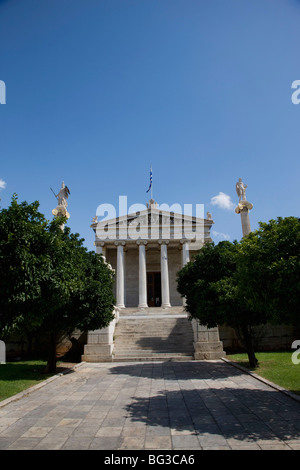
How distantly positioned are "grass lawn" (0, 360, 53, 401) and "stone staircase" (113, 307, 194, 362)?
4.37 meters

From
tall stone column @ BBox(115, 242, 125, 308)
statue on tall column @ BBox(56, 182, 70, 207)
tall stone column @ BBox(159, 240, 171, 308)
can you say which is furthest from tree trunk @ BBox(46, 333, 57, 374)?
tall stone column @ BBox(159, 240, 171, 308)

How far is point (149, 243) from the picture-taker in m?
33.3

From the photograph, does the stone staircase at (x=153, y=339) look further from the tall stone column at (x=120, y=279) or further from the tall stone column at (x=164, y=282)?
the tall stone column at (x=120, y=279)

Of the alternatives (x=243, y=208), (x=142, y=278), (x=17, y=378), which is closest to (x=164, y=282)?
(x=142, y=278)

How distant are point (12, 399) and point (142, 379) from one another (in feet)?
14.6

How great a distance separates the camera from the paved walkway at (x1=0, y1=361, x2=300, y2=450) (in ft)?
16.2

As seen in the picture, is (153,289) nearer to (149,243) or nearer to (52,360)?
(149,243)

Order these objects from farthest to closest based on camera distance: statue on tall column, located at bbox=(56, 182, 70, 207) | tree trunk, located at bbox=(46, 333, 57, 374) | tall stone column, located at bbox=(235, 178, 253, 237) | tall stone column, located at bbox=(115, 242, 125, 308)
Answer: tall stone column, located at bbox=(115, 242, 125, 308) → tall stone column, located at bbox=(235, 178, 253, 237) → statue on tall column, located at bbox=(56, 182, 70, 207) → tree trunk, located at bbox=(46, 333, 57, 374)

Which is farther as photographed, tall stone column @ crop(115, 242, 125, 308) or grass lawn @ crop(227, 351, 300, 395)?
tall stone column @ crop(115, 242, 125, 308)

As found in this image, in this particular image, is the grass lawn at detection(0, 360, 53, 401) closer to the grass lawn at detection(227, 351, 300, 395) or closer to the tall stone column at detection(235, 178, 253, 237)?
the grass lawn at detection(227, 351, 300, 395)

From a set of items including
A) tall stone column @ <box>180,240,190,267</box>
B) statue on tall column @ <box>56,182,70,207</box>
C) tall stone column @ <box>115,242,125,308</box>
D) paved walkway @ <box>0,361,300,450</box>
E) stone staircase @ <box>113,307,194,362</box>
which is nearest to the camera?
paved walkway @ <box>0,361,300,450</box>

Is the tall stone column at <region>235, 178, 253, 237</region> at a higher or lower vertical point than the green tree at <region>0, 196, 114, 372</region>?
higher

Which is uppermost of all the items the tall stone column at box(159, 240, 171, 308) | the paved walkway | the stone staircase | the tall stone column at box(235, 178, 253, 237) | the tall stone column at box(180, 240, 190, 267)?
the tall stone column at box(235, 178, 253, 237)

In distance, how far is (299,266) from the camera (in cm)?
643
